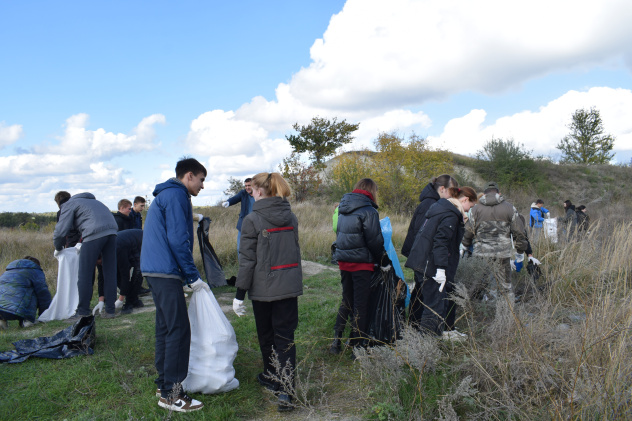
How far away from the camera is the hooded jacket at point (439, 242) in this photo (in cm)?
410

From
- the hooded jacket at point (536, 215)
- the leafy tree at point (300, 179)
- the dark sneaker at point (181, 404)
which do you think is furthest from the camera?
the leafy tree at point (300, 179)

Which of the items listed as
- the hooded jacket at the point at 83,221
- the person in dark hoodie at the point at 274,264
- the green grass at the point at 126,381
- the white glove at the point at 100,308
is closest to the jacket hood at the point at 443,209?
the person in dark hoodie at the point at 274,264

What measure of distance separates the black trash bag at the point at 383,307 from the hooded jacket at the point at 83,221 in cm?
351

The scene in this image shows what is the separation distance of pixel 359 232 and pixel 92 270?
361cm

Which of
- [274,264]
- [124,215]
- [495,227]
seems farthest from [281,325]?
[124,215]

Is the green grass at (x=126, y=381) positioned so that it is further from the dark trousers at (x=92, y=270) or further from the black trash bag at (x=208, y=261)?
the black trash bag at (x=208, y=261)

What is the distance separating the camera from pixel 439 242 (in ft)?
13.5

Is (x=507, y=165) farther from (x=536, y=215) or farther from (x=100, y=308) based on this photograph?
(x=100, y=308)

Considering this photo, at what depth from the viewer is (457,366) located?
306 cm

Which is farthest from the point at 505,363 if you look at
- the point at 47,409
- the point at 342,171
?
the point at 342,171

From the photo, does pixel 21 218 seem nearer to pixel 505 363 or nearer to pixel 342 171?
pixel 342 171

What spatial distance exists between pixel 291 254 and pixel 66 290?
409 cm

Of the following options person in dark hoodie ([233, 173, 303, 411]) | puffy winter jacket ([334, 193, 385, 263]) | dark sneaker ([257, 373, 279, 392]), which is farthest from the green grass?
puffy winter jacket ([334, 193, 385, 263])

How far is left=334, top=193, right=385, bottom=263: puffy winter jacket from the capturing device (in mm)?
4090
